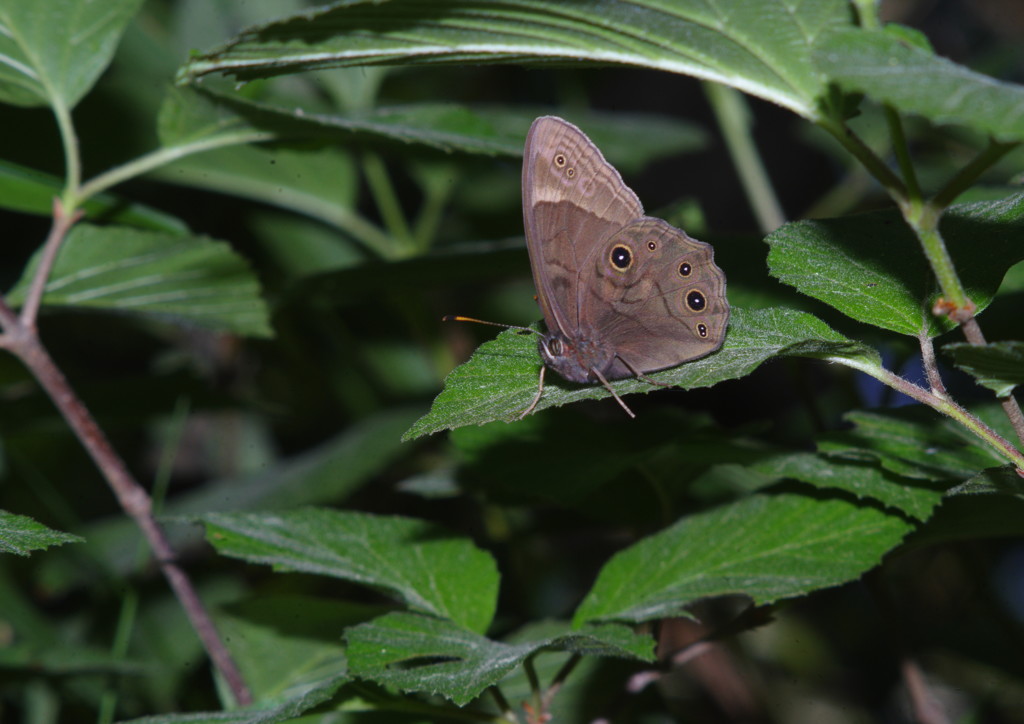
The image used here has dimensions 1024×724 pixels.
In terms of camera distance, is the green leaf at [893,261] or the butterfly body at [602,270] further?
the butterfly body at [602,270]

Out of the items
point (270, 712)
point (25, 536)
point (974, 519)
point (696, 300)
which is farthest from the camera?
point (696, 300)

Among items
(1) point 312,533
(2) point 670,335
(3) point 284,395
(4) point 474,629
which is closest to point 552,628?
(4) point 474,629

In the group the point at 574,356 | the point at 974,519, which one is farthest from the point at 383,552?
the point at 974,519

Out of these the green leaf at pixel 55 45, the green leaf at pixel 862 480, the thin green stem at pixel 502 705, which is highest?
the green leaf at pixel 55 45

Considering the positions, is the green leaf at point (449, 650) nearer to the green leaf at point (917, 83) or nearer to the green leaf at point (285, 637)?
the green leaf at point (285, 637)

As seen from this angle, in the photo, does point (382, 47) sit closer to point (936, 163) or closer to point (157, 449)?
point (157, 449)

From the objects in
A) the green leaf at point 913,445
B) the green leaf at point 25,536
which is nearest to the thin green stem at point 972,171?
the green leaf at point 913,445

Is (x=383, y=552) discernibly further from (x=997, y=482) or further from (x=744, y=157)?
(x=744, y=157)
